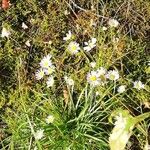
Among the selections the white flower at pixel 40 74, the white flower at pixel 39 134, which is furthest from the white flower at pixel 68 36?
the white flower at pixel 39 134

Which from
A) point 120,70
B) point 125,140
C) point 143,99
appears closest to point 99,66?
point 120,70

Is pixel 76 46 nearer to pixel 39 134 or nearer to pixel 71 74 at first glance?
pixel 71 74

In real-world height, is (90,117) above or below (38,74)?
below

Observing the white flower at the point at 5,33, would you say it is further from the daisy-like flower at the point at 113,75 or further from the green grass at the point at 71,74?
the daisy-like flower at the point at 113,75

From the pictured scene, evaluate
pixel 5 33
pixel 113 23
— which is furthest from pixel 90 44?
pixel 5 33

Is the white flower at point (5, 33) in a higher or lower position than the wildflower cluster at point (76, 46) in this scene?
higher

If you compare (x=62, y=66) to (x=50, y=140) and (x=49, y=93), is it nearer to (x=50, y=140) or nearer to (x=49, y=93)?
(x=49, y=93)
